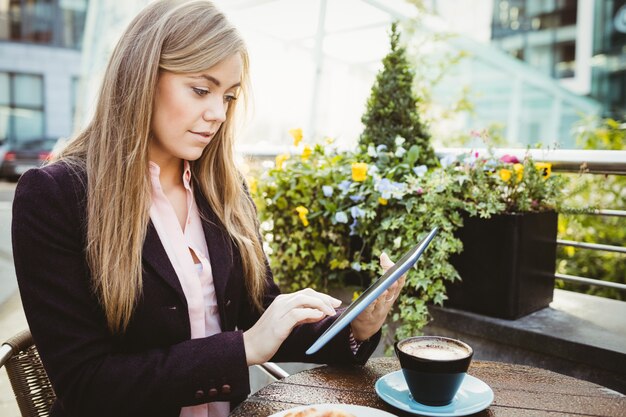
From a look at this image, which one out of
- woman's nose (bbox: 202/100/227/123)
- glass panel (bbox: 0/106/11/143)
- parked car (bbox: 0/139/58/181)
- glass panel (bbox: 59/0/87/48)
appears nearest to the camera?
woman's nose (bbox: 202/100/227/123)

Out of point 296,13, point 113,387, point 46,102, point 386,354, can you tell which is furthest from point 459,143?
point 46,102

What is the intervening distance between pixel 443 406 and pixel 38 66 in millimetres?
22962

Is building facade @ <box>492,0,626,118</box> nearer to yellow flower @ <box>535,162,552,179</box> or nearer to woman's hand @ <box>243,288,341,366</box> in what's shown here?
yellow flower @ <box>535,162,552,179</box>

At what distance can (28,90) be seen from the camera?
20.4m

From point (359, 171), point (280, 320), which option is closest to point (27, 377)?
point (280, 320)

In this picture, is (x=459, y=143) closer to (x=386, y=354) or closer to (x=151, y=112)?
(x=386, y=354)

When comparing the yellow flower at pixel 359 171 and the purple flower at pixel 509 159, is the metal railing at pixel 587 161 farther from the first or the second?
the yellow flower at pixel 359 171

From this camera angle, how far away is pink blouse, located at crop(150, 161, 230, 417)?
128 cm

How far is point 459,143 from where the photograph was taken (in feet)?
16.8

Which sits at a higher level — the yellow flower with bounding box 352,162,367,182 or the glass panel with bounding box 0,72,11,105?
the glass panel with bounding box 0,72,11,105

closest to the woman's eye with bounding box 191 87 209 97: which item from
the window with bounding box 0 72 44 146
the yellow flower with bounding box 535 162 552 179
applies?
the yellow flower with bounding box 535 162 552 179

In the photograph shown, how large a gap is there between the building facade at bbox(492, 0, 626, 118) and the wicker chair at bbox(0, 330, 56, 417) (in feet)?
52.7

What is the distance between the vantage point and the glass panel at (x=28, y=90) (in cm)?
2019

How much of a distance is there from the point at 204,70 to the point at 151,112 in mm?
154
